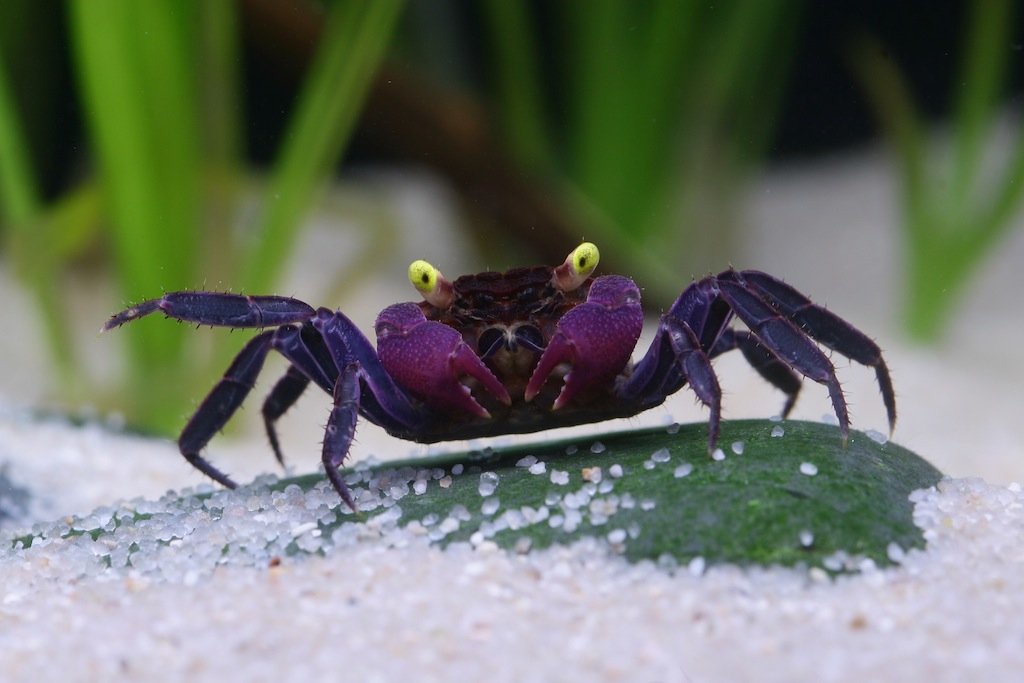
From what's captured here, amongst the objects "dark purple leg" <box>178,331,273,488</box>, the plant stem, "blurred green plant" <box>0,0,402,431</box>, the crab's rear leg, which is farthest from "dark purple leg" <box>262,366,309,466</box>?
the plant stem

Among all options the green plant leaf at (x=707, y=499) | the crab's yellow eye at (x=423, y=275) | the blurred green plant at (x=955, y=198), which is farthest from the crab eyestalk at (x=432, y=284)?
the blurred green plant at (x=955, y=198)

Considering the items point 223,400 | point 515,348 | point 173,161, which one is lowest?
point 223,400

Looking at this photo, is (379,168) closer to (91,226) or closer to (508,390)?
(91,226)

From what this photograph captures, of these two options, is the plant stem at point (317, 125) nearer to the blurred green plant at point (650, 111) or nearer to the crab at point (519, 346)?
the blurred green plant at point (650, 111)

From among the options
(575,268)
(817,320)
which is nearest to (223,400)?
(575,268)

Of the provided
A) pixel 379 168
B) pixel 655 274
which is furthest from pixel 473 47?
pixel 655 274

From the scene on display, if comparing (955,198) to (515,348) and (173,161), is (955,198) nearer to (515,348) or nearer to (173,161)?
(173,161)
